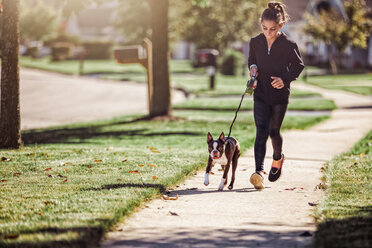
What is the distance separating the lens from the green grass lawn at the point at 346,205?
15.8ft

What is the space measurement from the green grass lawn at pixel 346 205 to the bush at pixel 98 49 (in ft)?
179

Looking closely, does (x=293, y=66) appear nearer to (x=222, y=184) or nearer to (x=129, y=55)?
(x=222, y=184)

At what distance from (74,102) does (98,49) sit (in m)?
41.0

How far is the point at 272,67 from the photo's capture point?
6.81 meters

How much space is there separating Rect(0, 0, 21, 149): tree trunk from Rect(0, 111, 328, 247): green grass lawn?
537mm

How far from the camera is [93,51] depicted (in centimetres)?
6212

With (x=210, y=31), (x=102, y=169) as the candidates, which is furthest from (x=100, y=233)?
(x=210, y=31)

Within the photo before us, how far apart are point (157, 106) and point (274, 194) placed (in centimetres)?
855

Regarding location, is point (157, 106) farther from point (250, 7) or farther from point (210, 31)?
point (210, 31)

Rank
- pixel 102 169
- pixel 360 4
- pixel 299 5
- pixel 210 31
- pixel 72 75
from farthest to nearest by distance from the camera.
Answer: pixel 299 5, pixel 210 31, pixel 72 75, pixel 360 4, pixel 102 169

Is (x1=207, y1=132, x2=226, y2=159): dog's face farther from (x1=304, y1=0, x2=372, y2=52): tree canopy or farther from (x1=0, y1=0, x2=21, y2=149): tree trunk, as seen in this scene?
(x1=304, y1=0, x2=372, y2=52): tree canopy

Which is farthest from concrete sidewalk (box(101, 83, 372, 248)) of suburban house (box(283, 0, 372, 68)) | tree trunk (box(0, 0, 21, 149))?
suburban house (box(283, 0, 372, 68))

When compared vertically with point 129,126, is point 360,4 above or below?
above

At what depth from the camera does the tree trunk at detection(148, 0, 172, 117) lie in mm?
14711
